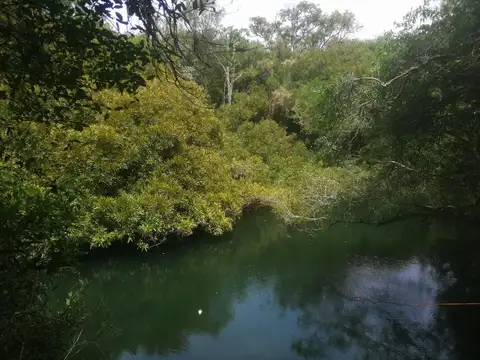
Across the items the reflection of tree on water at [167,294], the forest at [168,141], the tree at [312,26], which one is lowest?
the reflection of tree on water at [167,294]

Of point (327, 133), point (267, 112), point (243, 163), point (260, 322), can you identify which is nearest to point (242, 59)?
point (267, 112)

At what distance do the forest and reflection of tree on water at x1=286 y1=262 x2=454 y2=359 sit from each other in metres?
1.44

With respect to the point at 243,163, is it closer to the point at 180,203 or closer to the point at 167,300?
the point at 180,203

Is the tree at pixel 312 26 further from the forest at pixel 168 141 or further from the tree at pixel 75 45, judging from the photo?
the tree at pixel 75 45

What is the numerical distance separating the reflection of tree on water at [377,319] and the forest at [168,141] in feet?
4.74

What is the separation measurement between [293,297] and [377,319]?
1698 mm

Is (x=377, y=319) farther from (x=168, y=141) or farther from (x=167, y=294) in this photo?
(x=168, y=141)

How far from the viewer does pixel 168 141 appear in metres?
9.91

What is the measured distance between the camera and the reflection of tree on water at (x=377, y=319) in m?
6.46

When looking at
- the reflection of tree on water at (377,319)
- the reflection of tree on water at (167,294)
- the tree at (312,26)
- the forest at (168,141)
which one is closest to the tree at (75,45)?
the forest at (168,141)

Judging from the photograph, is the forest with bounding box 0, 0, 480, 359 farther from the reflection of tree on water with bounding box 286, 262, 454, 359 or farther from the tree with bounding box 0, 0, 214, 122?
the reflection of tree on water with bounding box 286, 262, 454, 359

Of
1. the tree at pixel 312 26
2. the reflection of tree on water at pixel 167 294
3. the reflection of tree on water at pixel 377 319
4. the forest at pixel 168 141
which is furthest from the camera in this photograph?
the tree at pixel 312 26

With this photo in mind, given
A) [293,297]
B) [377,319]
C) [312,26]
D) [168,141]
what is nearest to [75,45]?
[377,319]

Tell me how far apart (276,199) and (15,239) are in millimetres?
9078
